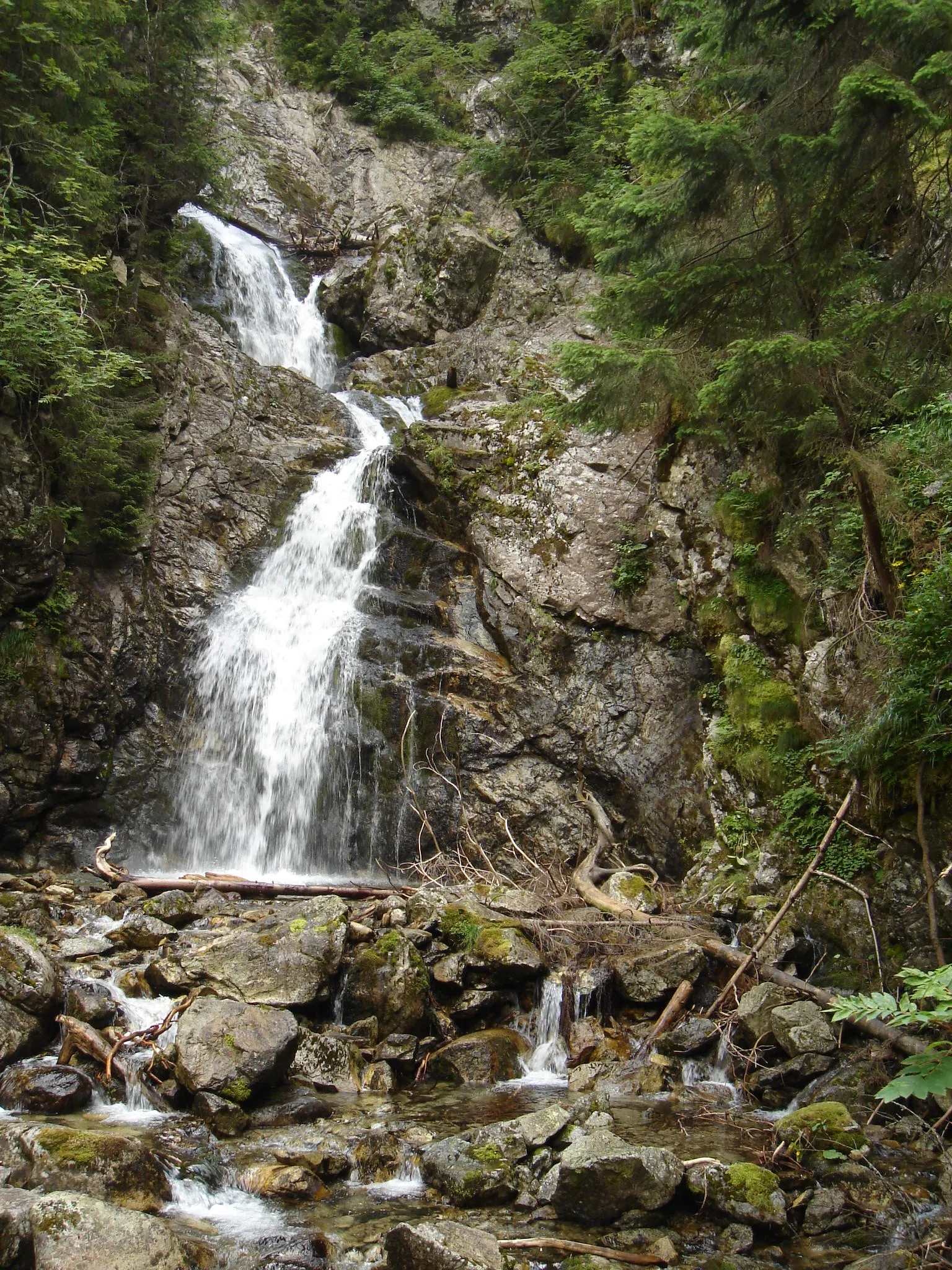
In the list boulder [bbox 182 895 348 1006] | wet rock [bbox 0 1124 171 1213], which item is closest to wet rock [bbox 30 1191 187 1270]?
wet rock [bbox 0 1124 171 1213]

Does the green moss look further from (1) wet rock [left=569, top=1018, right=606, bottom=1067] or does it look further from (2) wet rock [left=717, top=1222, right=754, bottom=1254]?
(2) wet rock [left=717, top=1222, right=754, bottom=1254]

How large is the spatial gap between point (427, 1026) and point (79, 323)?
9306 millimetres

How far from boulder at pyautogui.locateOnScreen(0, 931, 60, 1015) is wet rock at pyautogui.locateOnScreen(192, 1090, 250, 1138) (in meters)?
1.37

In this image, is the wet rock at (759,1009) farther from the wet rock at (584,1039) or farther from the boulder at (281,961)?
the boulder at (281,961)

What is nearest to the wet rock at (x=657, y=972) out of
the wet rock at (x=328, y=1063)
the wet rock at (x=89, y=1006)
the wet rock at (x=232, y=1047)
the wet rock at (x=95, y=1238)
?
the wet rock at (x=328, y=1063)

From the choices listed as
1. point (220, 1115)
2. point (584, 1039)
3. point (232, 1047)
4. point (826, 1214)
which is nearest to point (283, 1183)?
point (220, 1115)

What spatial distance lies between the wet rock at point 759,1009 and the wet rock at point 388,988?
2581 mm

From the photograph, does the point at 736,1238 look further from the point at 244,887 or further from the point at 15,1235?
the point at 244,887

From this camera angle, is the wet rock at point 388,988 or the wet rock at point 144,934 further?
the wet rock at point 144,934

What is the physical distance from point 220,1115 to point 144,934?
264 cm

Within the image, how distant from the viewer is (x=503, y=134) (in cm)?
2169

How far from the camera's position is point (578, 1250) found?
3.98 metres

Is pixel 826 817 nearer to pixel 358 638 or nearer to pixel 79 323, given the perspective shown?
pixel 358 638

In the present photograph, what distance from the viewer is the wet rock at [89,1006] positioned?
19.4ft
